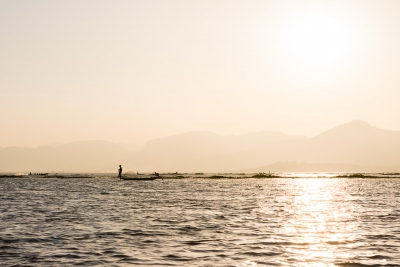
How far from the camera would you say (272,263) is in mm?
25406

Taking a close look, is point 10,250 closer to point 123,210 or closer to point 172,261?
point 172,261

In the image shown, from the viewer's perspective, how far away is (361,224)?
43.1 meters

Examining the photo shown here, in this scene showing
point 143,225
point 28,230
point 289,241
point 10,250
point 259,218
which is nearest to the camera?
point 10,250

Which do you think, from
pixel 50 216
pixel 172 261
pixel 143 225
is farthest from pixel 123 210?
pixel 172 261

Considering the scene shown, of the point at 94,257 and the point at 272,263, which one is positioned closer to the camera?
the point at 272,263

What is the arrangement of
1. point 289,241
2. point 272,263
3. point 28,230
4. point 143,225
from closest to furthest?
1. point 272,263
2. point 289,241
3. point 28,230
4. point 143,225

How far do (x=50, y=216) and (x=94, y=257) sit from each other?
24.3 m

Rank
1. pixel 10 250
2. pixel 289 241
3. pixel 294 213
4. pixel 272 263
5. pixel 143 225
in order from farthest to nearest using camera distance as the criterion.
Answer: pixel 294 213, pixel 143 225, pixel 289 241, pixel 10 250, pixel 272 263

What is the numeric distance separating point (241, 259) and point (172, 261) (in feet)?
12.3

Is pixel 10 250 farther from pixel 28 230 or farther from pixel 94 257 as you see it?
pixel 28 230

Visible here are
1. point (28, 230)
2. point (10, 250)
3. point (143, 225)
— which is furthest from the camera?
point (143, 225)

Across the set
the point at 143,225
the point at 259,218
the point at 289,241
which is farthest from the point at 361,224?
the point at 143,225

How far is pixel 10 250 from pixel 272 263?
16.0 m

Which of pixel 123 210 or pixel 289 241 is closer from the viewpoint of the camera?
pixel 289 241
